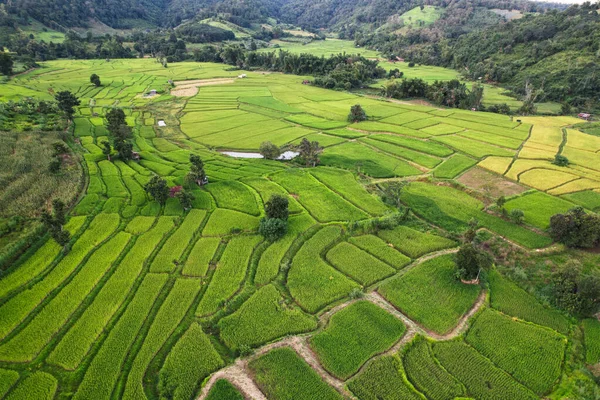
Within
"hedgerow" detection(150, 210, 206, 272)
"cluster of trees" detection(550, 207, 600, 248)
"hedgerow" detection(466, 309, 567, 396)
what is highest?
"cluster of trees" detection(550, 207, 600, 248)

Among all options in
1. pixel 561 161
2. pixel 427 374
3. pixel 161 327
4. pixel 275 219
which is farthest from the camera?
pixel 561 161

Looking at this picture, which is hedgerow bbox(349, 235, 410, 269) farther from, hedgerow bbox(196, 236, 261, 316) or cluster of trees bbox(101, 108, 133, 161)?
cluster of trees bbox(101, 108, 133, 161)

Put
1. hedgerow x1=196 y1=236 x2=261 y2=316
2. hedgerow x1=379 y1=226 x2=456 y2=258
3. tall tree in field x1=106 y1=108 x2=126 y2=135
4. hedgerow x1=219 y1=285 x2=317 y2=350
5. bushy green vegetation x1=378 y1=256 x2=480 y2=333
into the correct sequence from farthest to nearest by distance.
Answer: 1. tall tree in field x1=106 y1=108 x2=126 y2=135
2. hedgerow x1=379 y1=226 x2=456 y2=258
3. hedgerow x1=196 y1=236 x2=261 y2=316
4. bushy green vegetation x1=378 y1=256 x2=480 y2=333
5. hedgerow x1=219 y1=285 x2=317 y2=350

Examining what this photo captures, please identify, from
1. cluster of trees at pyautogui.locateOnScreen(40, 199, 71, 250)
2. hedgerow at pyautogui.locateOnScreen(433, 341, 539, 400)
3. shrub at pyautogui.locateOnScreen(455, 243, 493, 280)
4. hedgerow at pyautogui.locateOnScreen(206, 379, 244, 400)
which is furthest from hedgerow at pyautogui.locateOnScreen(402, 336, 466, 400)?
cluster of trees at pyautogui.locateOnScreen(40, 199, 71, 250)

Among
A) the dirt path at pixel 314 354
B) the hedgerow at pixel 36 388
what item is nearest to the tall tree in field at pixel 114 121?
the hedgerow at pixel 36 388

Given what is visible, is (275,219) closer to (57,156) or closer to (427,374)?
(427,374)

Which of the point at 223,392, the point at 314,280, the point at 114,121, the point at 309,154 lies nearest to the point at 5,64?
the point at 114,121

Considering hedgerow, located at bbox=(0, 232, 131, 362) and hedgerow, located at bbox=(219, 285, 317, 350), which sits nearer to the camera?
hedgerow, located at bbox=(0, 232, 131, 362)

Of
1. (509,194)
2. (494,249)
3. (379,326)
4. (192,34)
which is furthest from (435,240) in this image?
(192,34)
